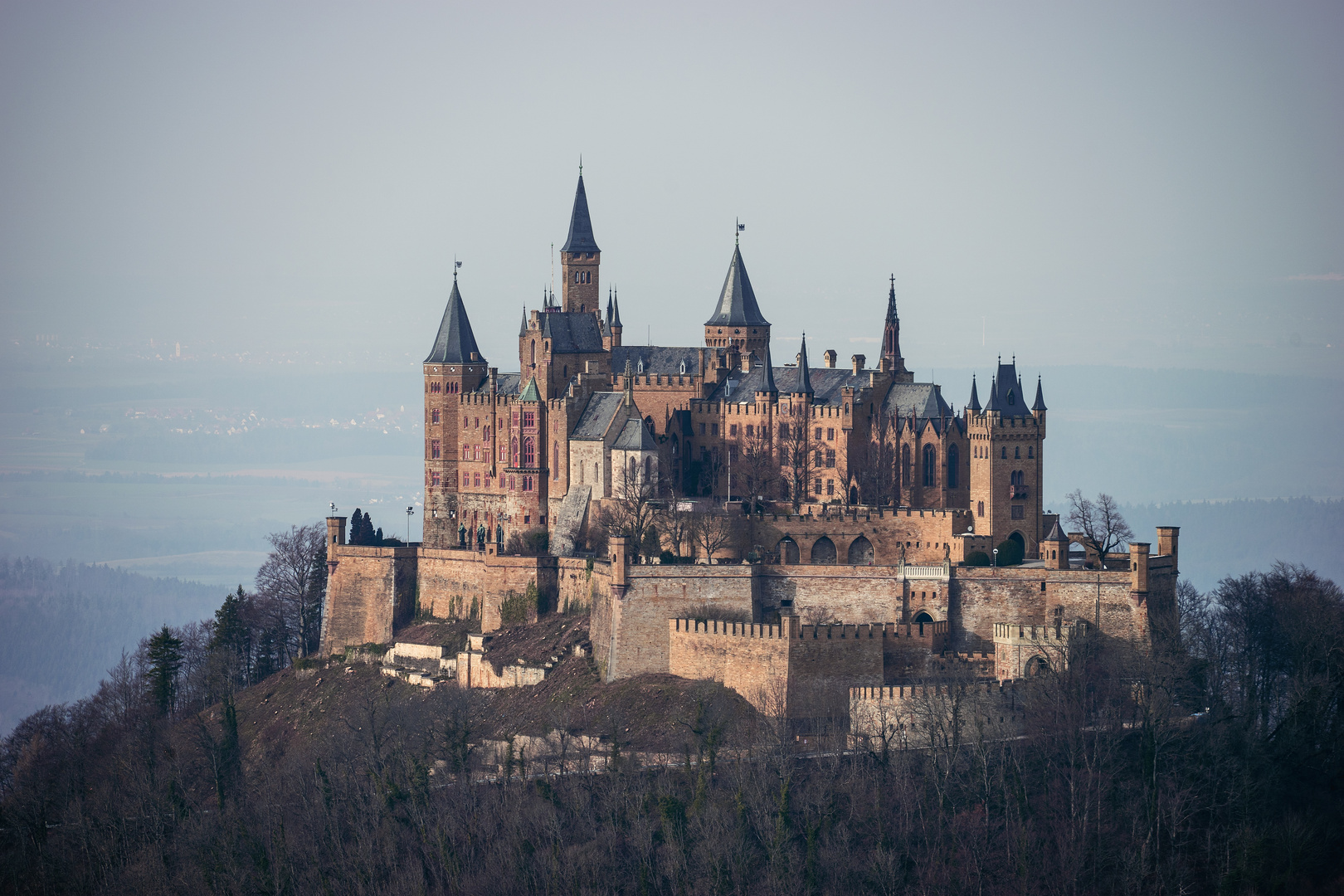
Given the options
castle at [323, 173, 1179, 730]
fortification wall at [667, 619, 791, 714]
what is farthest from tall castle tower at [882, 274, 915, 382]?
fortification wall at [667, 619, 791, 714]

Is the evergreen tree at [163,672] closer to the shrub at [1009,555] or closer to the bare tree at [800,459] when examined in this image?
the bare tree at [800,459]

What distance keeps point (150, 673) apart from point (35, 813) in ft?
59.9

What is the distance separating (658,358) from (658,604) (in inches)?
930

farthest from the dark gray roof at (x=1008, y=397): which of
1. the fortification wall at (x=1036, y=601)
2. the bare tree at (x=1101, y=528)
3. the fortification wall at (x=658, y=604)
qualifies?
the fortification wall at (x=658, y=604)

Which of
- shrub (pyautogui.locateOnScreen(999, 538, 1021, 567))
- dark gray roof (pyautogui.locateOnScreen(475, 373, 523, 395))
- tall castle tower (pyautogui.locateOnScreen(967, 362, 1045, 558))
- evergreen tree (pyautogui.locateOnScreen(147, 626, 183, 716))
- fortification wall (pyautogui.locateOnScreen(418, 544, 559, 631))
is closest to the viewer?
shrub (pyautogui.locateOnScreen(999, 538, 1021, 567))

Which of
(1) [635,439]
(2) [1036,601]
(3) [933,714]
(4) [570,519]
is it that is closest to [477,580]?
(4) [570,519]

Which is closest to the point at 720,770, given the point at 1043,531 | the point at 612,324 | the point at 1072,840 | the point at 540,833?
the point at 540,833

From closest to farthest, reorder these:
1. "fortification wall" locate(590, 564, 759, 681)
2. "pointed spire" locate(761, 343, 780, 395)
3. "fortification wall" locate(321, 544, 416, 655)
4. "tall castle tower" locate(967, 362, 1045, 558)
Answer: "fortification wall" locate(590, 564, 759, 681) < "tall castle tower" locate(967, 362, 1045, 558) < "fortification wall" locate(321, 544, 416, 655) < "pointed spire" locate(761, 343, 780, 395)

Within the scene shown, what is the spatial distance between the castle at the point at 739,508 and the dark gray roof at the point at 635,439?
9 cm

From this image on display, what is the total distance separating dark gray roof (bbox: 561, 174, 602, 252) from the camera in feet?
365

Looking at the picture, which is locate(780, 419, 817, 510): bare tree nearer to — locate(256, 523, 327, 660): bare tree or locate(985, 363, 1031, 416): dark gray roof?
locate(985, 363, 1031, 416): dark gray roof

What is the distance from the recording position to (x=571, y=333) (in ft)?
346

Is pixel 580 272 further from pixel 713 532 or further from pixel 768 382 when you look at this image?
pixel 713 532

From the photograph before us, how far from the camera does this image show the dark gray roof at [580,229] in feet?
365
